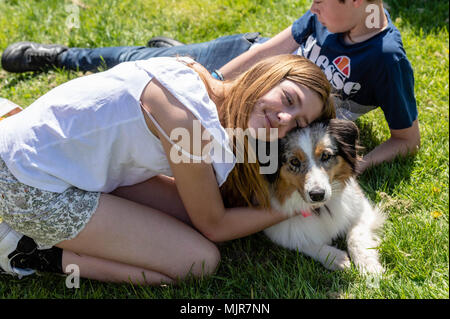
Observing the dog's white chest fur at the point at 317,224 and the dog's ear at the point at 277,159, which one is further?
the dog's white chest fur at the point at 317,224

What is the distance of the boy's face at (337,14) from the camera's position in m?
2.99

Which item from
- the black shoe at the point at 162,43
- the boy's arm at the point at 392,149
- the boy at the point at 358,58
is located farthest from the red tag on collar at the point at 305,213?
the black shoe at the point at 162,43

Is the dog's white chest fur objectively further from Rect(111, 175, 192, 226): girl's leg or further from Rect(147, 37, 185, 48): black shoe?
Rect(147, 37, 185, 48): black shoe

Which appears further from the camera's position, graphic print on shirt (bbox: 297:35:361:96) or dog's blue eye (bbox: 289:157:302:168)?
graphic print on shirt (bbox: 297:35:361:96)

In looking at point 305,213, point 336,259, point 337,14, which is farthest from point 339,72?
point 336,259

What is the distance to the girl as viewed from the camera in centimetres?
239

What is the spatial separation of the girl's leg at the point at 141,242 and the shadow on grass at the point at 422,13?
3.73 metres

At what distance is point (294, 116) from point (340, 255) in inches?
40.0

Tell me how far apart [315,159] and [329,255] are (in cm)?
67

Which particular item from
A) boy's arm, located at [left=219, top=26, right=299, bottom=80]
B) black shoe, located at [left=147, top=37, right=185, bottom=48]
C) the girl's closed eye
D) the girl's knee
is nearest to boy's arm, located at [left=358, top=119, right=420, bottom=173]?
boy's arm, located at [left=219, top=26, right=299, bottom=80]

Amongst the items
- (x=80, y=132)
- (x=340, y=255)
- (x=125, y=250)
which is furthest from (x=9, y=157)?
(x=340, y=255)

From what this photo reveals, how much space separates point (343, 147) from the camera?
274 centimetres

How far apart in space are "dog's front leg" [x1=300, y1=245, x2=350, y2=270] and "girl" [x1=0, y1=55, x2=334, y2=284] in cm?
47

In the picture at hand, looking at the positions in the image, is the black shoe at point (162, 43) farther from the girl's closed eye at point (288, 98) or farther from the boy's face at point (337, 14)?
the girl's closed eye at point (288, 98)
